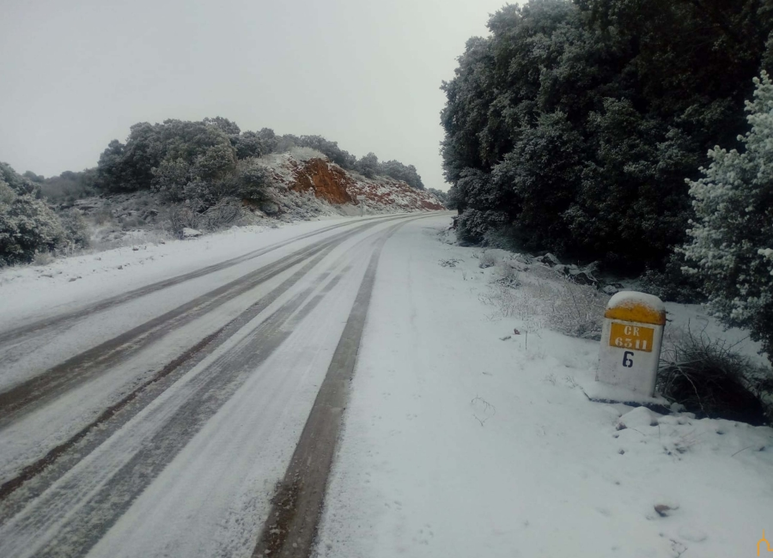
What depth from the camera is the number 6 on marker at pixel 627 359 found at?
4496 mm

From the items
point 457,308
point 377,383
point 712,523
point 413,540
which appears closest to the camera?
point 413,540

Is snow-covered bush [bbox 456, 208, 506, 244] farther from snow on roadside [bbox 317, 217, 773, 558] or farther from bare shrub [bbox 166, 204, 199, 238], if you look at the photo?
snow on roadside [bbox 317, 217, 773, 558]

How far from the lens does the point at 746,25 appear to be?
8766 mm

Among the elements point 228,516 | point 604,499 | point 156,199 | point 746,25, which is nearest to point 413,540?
point 228,516

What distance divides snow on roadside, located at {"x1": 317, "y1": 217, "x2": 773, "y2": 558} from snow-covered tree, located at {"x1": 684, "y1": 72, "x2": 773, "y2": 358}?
115 cm

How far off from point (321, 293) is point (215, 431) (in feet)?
16.4

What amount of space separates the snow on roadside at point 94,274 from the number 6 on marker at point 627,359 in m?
7.57

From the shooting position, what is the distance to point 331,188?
39.7 m

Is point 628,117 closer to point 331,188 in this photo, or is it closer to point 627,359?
point 627,359

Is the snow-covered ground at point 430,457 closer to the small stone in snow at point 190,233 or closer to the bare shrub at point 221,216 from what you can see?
the small stone in snow at point 190,233

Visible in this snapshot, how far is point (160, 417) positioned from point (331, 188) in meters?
37.5

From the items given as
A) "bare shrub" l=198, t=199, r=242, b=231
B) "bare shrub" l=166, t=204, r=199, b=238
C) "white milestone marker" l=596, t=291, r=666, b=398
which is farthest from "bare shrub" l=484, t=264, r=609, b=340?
"bare shrub" l=198, t=199, r=242, b=231

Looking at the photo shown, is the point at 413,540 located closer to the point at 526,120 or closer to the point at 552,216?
the point at 552,216

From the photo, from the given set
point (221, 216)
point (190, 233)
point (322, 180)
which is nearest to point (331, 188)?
point (322, 180)
